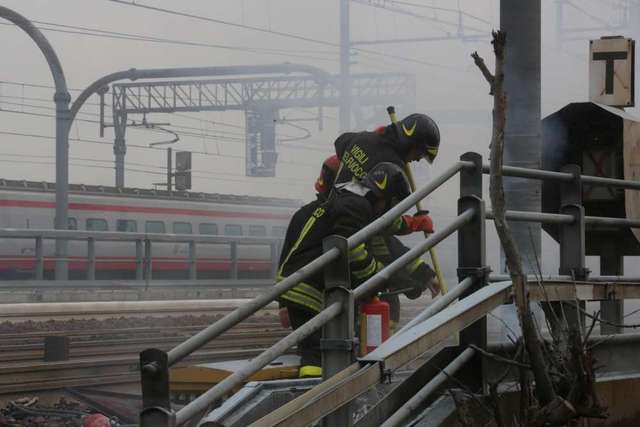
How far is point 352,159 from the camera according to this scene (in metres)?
5.07

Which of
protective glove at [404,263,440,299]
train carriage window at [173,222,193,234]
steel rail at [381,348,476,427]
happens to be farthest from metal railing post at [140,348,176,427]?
train carriage window at [173,222,193,234]

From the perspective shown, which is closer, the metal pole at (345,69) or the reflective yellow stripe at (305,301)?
the reflective yellow stripe at (305,301)

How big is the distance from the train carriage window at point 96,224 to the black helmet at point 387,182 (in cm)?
2164

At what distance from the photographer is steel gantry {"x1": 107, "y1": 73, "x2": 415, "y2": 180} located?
24.1 m

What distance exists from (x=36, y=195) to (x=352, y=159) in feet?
68.0

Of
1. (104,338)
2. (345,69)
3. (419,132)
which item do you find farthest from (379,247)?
(345,69)

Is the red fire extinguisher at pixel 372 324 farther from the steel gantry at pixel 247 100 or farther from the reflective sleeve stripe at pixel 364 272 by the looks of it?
the steel gantry at pixel 247 100


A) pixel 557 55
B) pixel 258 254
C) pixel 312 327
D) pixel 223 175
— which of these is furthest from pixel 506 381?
pixel 223 175

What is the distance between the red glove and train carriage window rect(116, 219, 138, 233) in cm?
2189

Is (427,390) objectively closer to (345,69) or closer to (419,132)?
(419,132)

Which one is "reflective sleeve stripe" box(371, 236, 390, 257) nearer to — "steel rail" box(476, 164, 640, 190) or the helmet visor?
the helmet visor

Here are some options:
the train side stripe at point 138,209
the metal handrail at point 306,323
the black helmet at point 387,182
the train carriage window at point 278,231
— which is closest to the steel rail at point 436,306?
the metal handrail at point 306,323

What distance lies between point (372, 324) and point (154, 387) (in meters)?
1.83

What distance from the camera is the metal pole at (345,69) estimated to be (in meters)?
17.6
